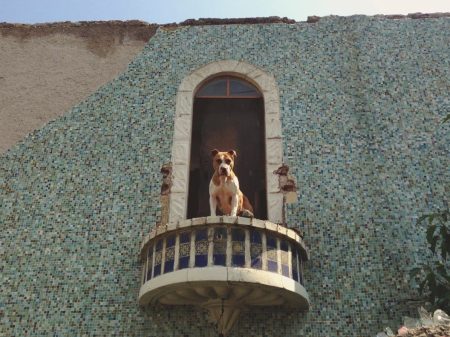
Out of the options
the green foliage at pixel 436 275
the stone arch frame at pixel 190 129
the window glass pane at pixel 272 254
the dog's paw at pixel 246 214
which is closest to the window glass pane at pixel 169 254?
the stone arch frame at pixel 190 129

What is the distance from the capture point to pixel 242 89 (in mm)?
8203

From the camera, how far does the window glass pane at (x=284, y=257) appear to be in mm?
5824

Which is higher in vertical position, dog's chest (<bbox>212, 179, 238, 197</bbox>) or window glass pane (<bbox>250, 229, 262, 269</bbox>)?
dog's chest (<bbox>212, 179, 238, 197</bbox>)

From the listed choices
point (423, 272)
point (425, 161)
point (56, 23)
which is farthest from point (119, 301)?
point (56, 23)

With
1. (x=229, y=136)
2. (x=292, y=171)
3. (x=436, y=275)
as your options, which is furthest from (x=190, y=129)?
(x=436, y=275)

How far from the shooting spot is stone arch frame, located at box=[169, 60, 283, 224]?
22.5 ft

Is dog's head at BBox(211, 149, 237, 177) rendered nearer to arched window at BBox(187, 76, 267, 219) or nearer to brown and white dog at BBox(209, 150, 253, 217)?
brown and white dog at BBox(209, 150, 253, 217)

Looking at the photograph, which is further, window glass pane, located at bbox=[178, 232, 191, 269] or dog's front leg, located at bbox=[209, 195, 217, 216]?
dog's front leg, located at bbox=[209, 195, 217, 216]

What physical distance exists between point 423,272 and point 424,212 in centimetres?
82

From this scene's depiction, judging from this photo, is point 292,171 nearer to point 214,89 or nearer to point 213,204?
point 213,204

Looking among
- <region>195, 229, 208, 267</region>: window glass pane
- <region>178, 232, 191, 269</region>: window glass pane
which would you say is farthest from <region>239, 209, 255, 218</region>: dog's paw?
<region>178, 232, 191, 269</region>: window glass pane

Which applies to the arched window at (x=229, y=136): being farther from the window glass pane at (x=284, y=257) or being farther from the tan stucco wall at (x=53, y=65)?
the tan stucco wall at (x=53, y=65)

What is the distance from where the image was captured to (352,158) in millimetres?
7289

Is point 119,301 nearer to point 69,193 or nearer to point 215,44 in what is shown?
point 69,193
